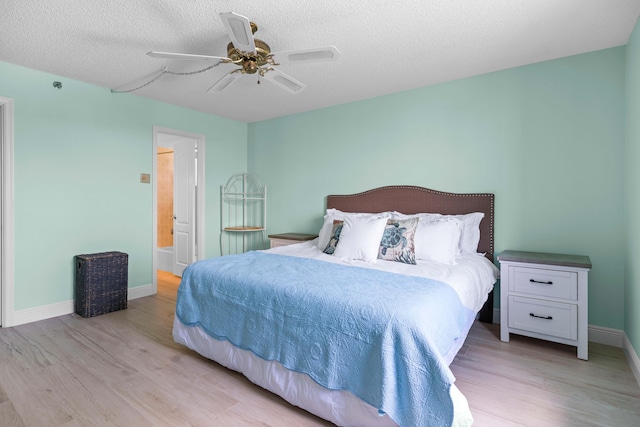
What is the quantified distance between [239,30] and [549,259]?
2682 millimetres

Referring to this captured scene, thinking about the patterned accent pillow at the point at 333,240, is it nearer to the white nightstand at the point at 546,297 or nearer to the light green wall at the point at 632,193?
the white nightstand at the point at 546,297

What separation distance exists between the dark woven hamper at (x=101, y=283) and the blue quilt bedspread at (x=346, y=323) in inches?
57.9

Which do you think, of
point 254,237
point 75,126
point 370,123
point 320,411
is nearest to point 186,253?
point 254,237

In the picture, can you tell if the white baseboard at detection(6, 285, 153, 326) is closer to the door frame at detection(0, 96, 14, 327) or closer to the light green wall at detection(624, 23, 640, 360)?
the door frame at detection(0, 96, 14, 327)

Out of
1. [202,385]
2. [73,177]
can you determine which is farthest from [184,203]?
[202,385]

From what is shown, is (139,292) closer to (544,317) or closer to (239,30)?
(239,30)

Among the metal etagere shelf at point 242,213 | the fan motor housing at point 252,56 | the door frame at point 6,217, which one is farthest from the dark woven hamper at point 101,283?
the fan motor housing at point 252,56

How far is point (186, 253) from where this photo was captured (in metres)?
4.80

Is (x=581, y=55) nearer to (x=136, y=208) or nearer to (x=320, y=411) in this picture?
(x=320, y=411)

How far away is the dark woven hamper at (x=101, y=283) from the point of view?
317 centimetres

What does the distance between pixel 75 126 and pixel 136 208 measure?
1.04 metres

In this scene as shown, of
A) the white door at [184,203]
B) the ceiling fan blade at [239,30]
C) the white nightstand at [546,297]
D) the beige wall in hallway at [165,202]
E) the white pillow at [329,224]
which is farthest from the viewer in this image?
the beige wall in hallway at [165,202]

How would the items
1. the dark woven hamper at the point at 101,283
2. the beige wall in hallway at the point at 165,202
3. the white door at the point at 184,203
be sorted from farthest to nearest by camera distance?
the beige wall in hallway at the point at 165,202
the white door at the point at 184,203
the dark woven hamper at the point at 101,283

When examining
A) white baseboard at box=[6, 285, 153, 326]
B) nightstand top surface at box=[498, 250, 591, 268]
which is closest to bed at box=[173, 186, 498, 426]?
nightstand top surface at box=[498, 250, 591, 268]
